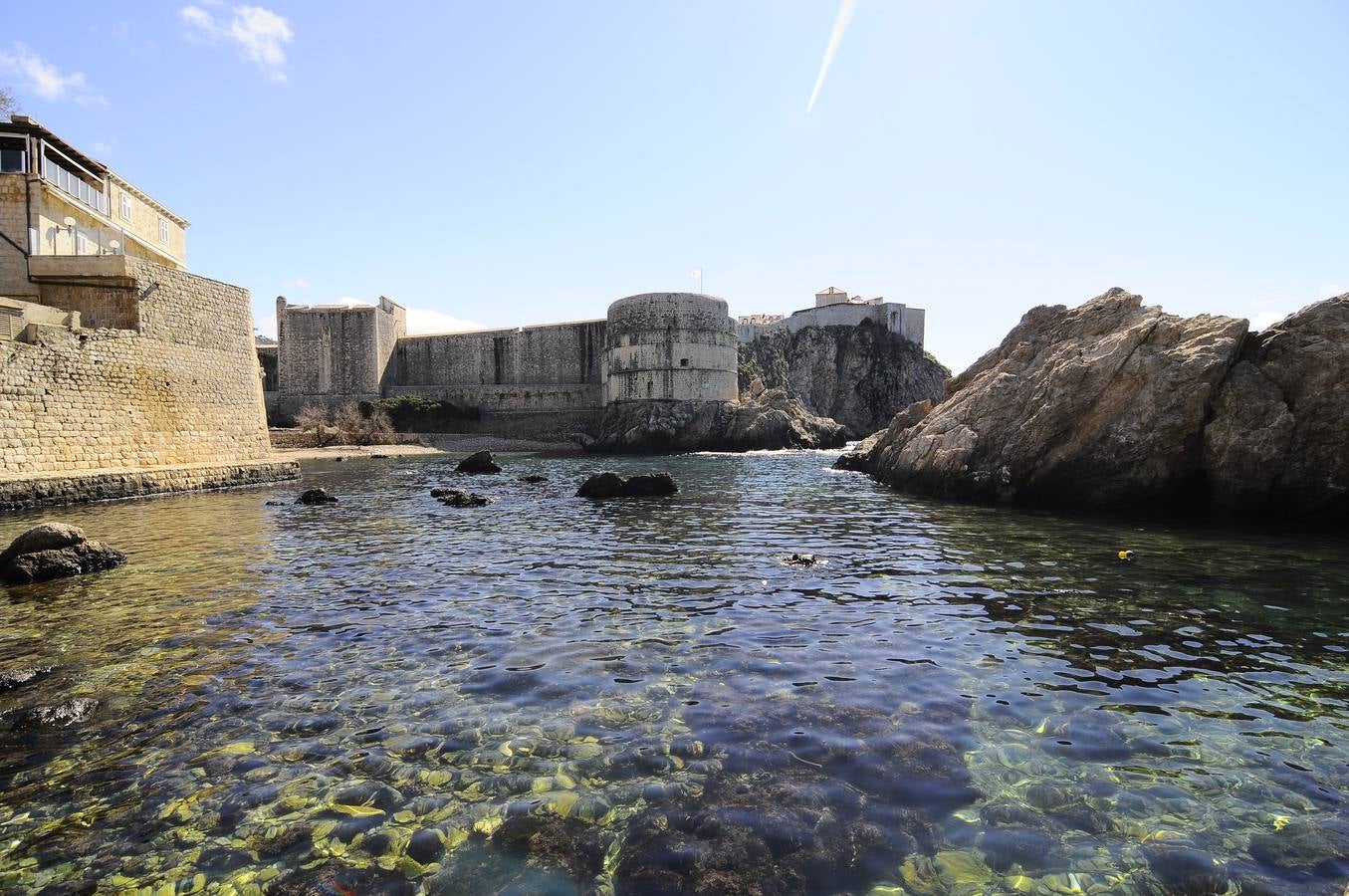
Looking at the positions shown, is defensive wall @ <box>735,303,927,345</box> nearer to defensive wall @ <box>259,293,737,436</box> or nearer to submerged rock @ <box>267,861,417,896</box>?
defensive wall @ <box>259,293,737,436</box>

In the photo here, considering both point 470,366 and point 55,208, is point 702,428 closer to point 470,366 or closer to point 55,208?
point 470,366

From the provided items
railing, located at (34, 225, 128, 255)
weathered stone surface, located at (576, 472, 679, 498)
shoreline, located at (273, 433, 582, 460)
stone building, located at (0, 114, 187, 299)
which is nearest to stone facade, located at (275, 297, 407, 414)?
shoreline, located at (273, 433, 582, 460)

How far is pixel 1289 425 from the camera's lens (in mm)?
11805

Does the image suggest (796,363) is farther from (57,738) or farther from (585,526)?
(57,738)

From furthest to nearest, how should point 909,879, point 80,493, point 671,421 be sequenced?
point 671,421 → point 80,493 → point 909,879

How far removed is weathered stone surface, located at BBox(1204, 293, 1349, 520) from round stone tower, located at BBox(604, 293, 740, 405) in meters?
33.1

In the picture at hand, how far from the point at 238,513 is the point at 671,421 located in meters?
31.0

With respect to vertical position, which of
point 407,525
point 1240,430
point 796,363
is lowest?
point 407,525

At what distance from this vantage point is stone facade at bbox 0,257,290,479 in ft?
46.9

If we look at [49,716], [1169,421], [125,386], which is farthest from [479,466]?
[49,716]

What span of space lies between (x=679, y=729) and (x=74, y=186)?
30.1 m

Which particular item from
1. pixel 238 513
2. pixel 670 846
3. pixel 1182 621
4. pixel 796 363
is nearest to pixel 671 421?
pixel 796 363

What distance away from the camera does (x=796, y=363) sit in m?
66.4

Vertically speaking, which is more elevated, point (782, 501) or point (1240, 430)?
point (1240, 430)
